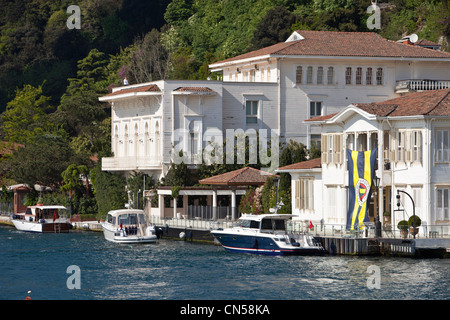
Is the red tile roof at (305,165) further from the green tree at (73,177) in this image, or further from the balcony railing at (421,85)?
the green tree at (73,177)

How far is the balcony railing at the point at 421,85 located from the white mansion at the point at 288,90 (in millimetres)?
50

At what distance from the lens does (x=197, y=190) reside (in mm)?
75438

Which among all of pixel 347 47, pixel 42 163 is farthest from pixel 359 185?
pixel 42 163

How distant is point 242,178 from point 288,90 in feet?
45.2

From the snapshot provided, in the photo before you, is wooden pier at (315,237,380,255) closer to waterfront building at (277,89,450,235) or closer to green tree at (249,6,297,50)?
waterfront building at (277,89,450,235)

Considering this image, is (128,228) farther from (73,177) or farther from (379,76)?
(379,76)

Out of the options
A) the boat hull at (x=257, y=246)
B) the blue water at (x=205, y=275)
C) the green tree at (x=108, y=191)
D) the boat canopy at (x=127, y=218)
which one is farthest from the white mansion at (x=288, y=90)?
the boat hull at (x=257, y=246)

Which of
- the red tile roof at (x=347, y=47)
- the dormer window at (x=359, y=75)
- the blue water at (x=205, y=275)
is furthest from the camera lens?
the dormer window at (x=359, y=75)

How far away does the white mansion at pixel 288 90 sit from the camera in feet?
266

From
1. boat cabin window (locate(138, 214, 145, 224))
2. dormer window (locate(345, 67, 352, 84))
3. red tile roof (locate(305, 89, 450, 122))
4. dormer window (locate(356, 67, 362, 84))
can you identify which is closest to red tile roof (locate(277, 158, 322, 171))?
red tile roof (locate(305, 89, 450, 122))

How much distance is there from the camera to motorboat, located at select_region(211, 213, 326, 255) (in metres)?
56.9

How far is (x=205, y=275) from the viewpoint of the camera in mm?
49812

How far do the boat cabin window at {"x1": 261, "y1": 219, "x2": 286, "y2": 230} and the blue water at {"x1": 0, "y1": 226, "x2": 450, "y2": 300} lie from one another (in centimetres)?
191
